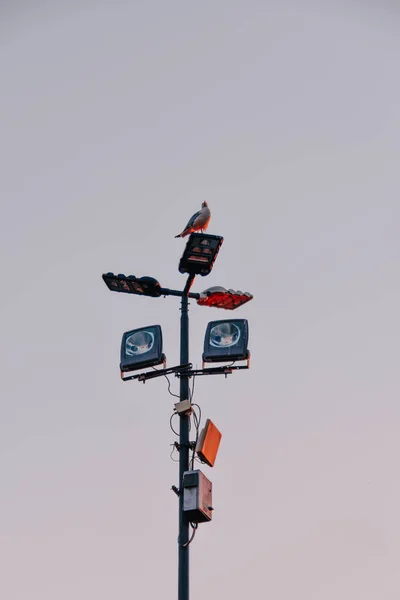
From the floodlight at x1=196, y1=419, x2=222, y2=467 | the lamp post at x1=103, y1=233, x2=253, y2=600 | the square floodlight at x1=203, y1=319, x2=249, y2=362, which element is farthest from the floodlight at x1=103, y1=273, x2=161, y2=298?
the floodlight at x1=196, y1=419, x2=222, y2=467

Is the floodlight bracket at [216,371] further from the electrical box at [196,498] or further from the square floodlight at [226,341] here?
the electrical box at [196,498]

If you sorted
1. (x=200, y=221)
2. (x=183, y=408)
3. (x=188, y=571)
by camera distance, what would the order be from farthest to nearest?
(x=200, y=221)
(x=183, y=408)
(x=188, y=571)

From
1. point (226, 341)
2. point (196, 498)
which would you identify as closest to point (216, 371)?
point (226, 341)

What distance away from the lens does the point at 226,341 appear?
39.3 feet

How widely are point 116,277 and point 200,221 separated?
2.18m

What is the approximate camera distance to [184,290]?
12414 millimetres

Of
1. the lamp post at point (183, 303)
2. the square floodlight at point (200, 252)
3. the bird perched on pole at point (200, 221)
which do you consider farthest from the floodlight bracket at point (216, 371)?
the bird perched on pole at point (200, 221)

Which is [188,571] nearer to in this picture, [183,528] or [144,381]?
[183,528]

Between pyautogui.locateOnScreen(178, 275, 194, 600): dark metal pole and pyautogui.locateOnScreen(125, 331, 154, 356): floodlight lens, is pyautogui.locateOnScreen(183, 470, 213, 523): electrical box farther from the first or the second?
pyautogui.locateOnScreen(125, 331, 154, 356): floodlight lens

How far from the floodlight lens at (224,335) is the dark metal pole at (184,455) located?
0.32m

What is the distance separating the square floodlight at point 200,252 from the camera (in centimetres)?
1200

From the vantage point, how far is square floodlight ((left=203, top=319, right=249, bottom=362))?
11812 mm

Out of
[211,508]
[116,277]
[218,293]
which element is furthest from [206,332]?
[211,508]

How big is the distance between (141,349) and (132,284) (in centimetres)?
77
